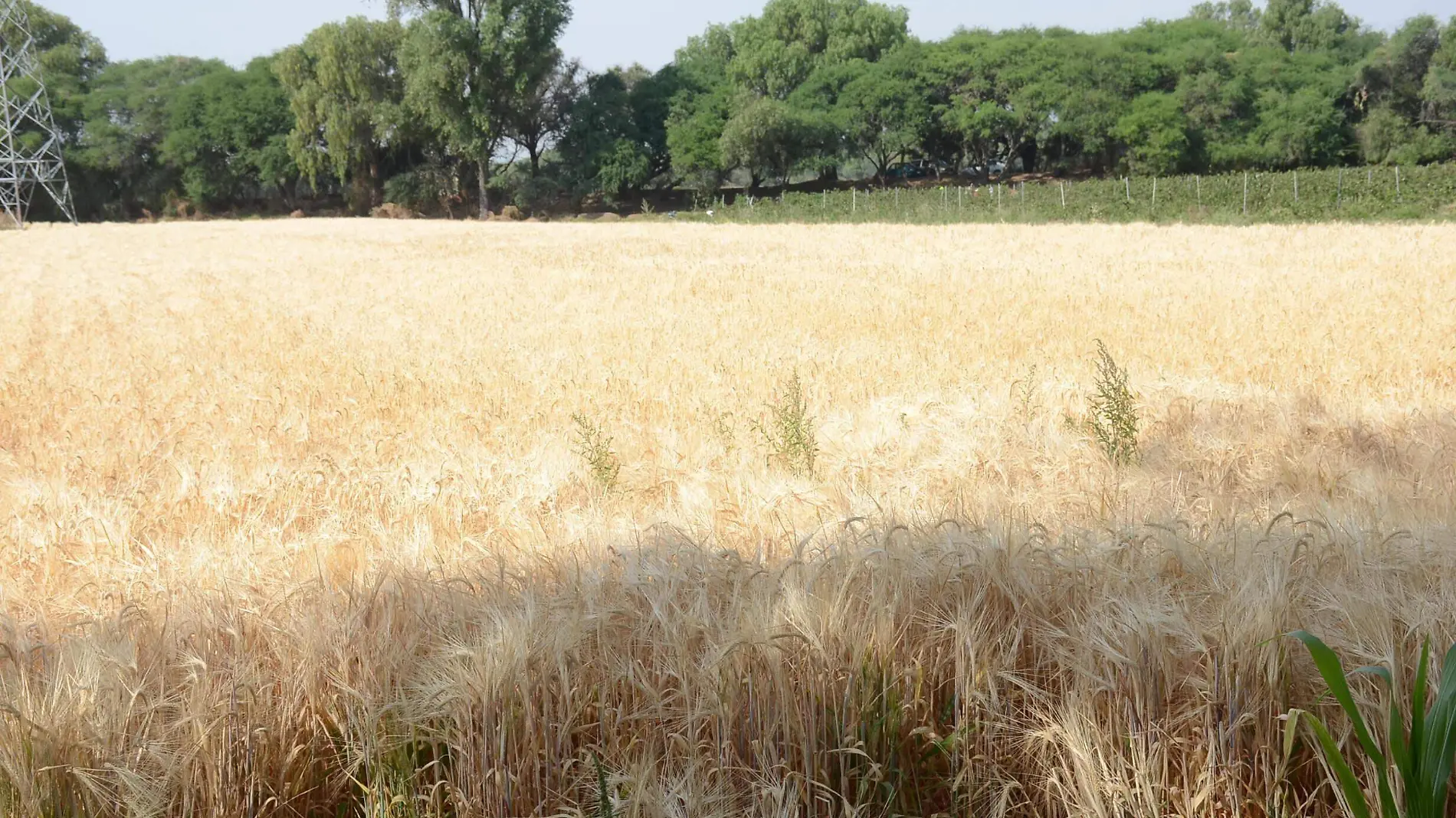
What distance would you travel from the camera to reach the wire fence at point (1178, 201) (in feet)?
124

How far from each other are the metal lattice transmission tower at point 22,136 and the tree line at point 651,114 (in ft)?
6.63

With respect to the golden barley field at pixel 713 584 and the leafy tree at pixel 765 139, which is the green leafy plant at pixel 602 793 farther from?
the leafy tree at pixel 765 139

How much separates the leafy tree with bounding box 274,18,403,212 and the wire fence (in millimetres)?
26317

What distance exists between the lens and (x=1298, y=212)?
37.8 m

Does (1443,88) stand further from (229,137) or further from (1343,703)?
(229,137)

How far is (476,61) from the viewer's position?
205ft

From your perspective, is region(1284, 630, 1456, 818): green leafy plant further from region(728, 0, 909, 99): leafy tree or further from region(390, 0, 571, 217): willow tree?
region(728, 0, 909, 99): leafy tree

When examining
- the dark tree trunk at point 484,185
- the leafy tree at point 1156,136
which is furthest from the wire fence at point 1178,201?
the dark tree trunk at point 484,185

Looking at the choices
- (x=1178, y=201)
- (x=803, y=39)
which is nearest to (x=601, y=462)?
(x=1178, y=201)

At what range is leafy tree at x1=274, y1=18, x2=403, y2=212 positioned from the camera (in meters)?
62.8

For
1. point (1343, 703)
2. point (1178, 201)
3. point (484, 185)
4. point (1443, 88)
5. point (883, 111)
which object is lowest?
point (1343, 703)

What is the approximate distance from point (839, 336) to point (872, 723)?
30.3 feet

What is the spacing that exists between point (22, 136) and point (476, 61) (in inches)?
1213

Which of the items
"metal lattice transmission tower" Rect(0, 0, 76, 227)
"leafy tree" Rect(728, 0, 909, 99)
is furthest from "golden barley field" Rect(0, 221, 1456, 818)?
"leafy tree" Rect(728, 0, 909, 99)
